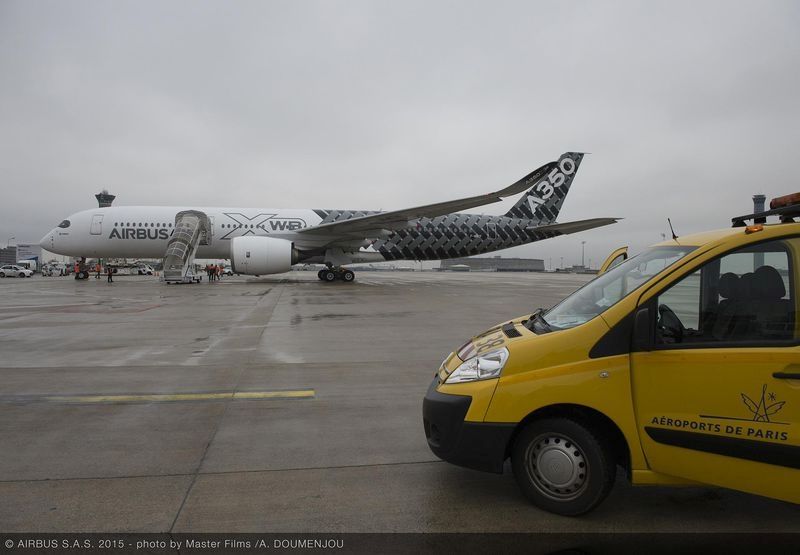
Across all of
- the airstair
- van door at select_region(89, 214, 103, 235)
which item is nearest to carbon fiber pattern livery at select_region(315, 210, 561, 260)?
the airstair

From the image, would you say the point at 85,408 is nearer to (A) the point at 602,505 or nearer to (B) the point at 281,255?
(A) the point at 602,505

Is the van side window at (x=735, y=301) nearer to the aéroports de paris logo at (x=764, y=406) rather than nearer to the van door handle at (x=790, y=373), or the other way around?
the van door handle at (x=790, y=373)

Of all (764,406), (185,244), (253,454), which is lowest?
A: (253,454)

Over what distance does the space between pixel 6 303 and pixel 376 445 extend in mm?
15930

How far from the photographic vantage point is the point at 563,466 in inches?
107

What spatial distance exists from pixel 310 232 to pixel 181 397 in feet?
62.5

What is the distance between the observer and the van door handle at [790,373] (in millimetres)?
2426

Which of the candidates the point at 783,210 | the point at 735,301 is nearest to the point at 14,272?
the point at 735,301

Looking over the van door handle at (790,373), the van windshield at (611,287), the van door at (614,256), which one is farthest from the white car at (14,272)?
the van door handle at (790,373)

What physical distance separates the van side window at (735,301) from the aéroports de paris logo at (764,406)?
0.29 m

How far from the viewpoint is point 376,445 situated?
3701 millimetres

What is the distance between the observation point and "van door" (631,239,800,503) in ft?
8.04

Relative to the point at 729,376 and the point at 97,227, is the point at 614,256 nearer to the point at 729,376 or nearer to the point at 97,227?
the point at 729,376

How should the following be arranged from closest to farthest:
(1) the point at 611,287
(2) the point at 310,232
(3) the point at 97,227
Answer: (1) the point at 611,287 < (2) the point at 310,232 < (3) the point at 97,227
